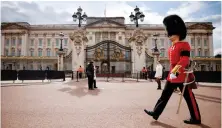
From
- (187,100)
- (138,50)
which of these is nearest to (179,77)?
(187,100)

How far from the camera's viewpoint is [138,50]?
18969 millimetres

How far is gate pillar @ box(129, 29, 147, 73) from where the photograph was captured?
61.7ft

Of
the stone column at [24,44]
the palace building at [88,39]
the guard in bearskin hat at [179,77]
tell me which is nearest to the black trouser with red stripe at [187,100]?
the guard in bearskin hat at [179,77]

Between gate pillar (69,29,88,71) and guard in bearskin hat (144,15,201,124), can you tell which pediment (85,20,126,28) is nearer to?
gate pillar (69,29,88,71)

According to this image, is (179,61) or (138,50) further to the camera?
(138,50)

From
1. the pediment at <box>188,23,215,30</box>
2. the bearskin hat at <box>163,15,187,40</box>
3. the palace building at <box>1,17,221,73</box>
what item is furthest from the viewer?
the pediment at <box>188,23,215,30</box>

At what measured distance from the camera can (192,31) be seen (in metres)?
56.5

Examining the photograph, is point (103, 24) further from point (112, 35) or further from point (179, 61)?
point (179, 61)

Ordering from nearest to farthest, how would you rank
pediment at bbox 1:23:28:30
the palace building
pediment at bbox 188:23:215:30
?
the palace building < pediment at bbox 188:23:215:30 < pediment at bbox 1:23:28:30

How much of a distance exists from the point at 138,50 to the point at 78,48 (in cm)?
611

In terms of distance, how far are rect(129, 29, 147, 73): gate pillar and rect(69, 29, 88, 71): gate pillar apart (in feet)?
16.7

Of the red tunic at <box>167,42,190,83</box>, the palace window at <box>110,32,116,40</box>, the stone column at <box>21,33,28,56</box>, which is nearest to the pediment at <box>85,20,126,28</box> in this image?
the palace window at <box>110,32,116,40</box>

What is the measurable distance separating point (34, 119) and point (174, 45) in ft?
10.3

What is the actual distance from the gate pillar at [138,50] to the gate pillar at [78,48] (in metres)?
5.09
